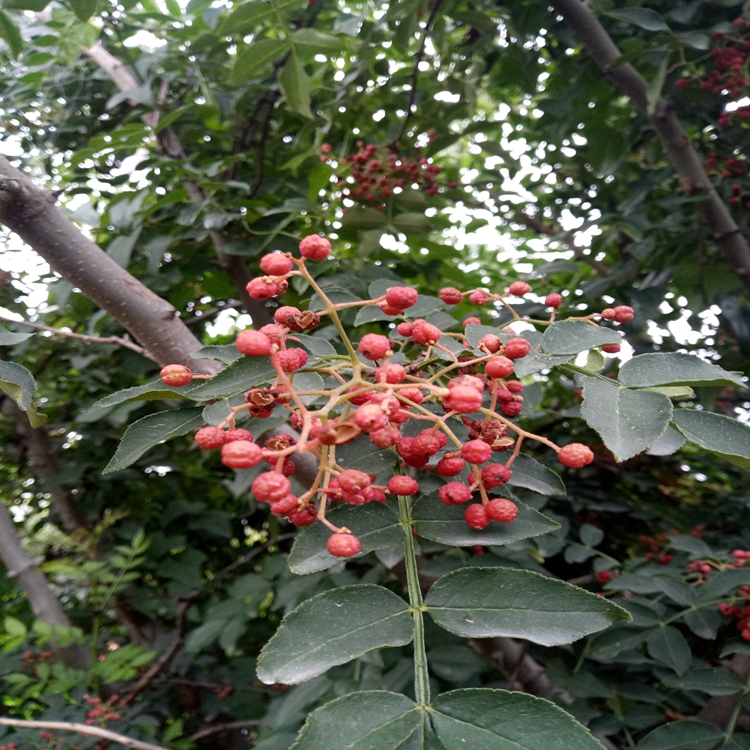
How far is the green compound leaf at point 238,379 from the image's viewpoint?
797 millimetres

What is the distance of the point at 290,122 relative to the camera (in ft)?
6.95

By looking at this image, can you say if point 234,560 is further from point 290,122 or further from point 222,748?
point 290,122

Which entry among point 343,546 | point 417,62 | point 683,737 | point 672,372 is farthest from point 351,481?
point 417,62

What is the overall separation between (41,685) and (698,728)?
196 centimetres

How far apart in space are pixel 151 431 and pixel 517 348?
0.62 m

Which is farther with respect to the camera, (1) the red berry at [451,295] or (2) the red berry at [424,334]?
(1) the red berry at [451,295]

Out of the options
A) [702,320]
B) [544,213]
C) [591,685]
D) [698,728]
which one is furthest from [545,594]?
[544,213]

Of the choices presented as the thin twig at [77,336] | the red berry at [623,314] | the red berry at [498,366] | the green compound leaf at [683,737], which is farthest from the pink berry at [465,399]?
the green compound leaf at [683,737]

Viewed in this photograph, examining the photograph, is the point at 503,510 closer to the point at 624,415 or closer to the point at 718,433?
the point at 624,415

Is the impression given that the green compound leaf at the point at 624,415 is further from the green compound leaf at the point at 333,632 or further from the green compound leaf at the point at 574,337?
the green compound leaf at the point at 333,632

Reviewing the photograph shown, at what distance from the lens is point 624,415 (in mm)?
746

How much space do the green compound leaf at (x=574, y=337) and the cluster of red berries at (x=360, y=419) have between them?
50mm

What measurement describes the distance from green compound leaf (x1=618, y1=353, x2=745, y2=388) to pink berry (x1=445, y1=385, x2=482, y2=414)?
0.29 meters

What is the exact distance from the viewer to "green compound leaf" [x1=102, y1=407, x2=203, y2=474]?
826mm
